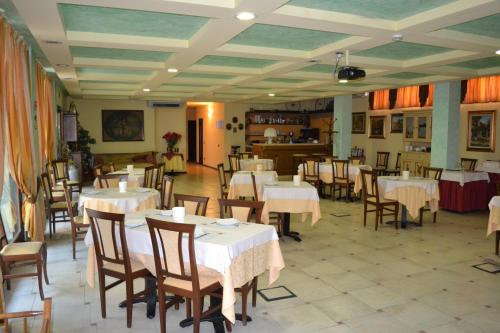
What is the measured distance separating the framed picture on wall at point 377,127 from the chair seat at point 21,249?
12.6 meters

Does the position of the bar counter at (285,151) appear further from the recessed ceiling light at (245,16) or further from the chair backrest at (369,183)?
the recessed ceiling light at (245,16)

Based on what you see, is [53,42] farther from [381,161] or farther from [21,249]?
[381,161]

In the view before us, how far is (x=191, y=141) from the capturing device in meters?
20.1

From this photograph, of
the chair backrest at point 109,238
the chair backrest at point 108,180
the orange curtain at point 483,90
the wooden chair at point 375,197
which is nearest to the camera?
the chair backrest at point 109,238

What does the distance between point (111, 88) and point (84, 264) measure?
673 centimetres

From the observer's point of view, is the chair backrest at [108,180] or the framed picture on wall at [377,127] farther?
the framed picture on wall at [377,127]

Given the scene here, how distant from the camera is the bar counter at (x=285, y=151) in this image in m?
13.9

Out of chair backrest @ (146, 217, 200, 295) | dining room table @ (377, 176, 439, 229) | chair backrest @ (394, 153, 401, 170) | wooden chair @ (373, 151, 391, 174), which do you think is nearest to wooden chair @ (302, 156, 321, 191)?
dining room table @ (377, 176, 439, 229)

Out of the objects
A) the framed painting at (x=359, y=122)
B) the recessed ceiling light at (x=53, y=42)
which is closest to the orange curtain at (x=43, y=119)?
the recessed ceiling light at (x=53, y=42)

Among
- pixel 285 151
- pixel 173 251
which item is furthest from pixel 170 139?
pixel 173 251

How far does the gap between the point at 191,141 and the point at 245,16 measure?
16518mm

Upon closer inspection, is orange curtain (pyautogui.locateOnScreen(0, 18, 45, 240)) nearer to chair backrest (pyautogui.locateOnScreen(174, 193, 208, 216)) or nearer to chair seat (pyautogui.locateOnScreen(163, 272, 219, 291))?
chair backrest (pyautogui.locateOnScreen(174, 193, 208, 216))

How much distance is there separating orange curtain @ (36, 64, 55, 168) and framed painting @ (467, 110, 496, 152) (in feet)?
34.4

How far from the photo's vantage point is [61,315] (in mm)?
3645
